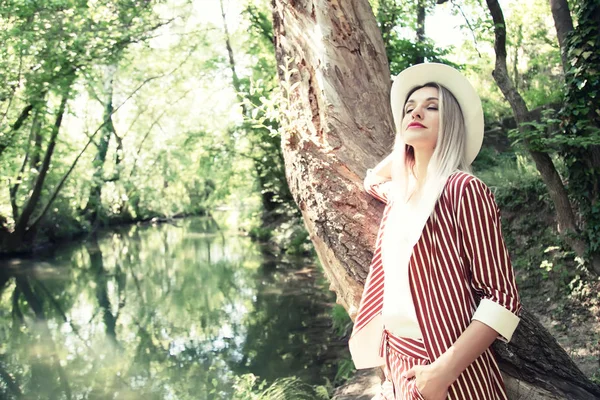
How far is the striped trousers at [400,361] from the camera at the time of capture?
1538 mm

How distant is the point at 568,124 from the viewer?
6.08m

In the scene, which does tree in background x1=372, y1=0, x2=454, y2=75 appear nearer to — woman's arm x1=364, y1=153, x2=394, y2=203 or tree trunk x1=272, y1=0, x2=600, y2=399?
tree trunk x1=272, y1=0, x2=600, y2=399

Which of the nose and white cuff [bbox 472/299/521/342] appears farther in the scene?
the nose

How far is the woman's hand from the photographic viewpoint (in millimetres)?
1438

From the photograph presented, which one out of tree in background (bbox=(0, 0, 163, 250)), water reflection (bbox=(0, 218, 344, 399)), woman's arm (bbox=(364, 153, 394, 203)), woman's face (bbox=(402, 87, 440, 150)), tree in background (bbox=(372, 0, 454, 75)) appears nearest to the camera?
woman's face (bbox=(402, 87, 440, 150))

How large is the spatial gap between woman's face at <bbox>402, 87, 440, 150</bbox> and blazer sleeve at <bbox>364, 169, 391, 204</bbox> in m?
0.39

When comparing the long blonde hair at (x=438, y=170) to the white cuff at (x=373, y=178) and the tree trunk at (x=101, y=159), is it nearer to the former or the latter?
the white cuff at (x=373, y=178)

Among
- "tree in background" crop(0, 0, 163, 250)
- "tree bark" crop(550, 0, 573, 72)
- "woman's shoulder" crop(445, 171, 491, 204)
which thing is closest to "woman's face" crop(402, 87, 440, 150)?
"woman's shoulder" crop(445, 171, 491, 204)

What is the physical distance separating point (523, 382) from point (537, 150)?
4.01m

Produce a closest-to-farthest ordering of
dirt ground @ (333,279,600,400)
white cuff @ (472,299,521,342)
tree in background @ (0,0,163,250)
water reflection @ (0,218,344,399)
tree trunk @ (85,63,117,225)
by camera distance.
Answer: white cuff @ (472,299,521,342)
dirt ground @ (333,279,600,400)
water reflection @ (0,218,344,399)
tree in background @ (0,0,163,250)
tree trunk @ (85,63,117,225)

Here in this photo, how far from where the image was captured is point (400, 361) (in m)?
1.63

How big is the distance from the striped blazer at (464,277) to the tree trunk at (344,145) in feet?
2.04

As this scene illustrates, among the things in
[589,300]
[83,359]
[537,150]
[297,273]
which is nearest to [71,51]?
[83,359]

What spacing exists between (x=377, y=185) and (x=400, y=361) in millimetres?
721
